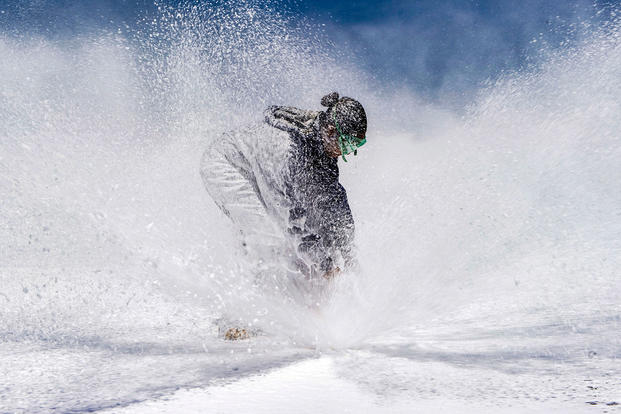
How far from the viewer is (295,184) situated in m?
3.15

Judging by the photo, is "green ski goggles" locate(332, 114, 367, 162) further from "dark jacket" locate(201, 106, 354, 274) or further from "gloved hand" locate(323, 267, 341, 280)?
"gloved hand" locate(323, 267, 341, 280)

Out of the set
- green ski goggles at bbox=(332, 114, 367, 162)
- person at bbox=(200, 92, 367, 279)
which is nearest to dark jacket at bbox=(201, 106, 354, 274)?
person at bbox=(200, 92, 367, 279)

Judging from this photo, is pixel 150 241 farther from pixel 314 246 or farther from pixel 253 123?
pixel 314 246

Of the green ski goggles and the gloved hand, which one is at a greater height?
the green ski goggles

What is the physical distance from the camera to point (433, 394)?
1.76 m

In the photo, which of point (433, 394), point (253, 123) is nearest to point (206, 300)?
point (253, 123)

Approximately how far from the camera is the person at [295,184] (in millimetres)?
3113

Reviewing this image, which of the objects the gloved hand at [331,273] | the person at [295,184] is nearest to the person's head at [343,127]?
the person at [295,184]

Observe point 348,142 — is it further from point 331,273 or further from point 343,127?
point 331,273

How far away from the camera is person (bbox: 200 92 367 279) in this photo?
3113mm

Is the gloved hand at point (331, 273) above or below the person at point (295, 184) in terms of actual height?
below

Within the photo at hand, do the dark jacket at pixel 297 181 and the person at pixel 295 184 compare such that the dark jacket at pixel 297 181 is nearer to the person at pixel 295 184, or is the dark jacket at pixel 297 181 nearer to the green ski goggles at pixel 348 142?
the person at pixel 295 184

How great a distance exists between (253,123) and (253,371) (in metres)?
1.92


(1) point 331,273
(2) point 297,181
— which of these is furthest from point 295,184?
(1) point 331,273
